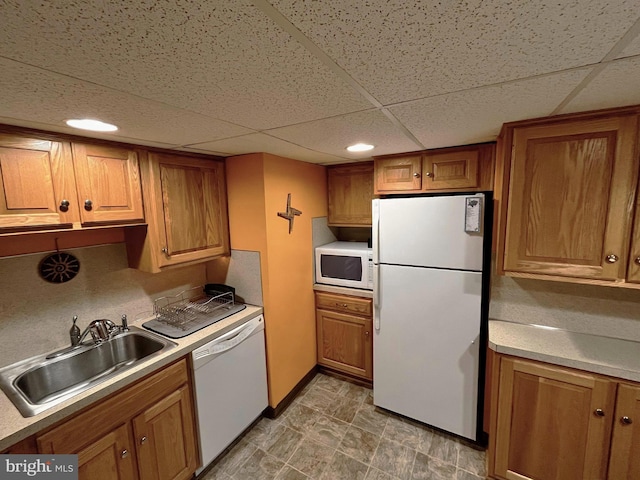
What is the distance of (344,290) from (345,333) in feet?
1.35

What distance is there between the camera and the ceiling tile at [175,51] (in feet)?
1.80

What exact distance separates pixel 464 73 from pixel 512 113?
600 millimetres

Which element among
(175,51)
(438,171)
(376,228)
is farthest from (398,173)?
(175,51)

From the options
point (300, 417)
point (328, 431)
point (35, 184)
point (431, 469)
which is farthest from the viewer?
point (300, 417)

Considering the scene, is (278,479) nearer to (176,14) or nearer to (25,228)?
(25,228)

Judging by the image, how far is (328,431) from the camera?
2182 mm

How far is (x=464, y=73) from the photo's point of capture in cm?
85

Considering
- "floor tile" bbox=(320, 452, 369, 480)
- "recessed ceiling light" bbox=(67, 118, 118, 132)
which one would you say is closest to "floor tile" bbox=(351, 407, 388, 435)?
"floor tile" bbox=(320, 452, 369, 480)

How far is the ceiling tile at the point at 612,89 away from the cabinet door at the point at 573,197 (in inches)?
5.3

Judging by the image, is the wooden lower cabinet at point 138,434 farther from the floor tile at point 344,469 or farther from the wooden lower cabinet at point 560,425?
the wooden lower cabinet at point 560,425

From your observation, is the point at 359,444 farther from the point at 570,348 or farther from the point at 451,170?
the point at 451,170

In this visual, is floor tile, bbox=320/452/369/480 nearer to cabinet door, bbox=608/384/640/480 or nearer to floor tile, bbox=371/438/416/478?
floor tile, bbox=371/438/416/478

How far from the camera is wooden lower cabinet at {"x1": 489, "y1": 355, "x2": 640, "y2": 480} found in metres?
1.38

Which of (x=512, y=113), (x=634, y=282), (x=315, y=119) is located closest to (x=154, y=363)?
(x=315, y=119)
